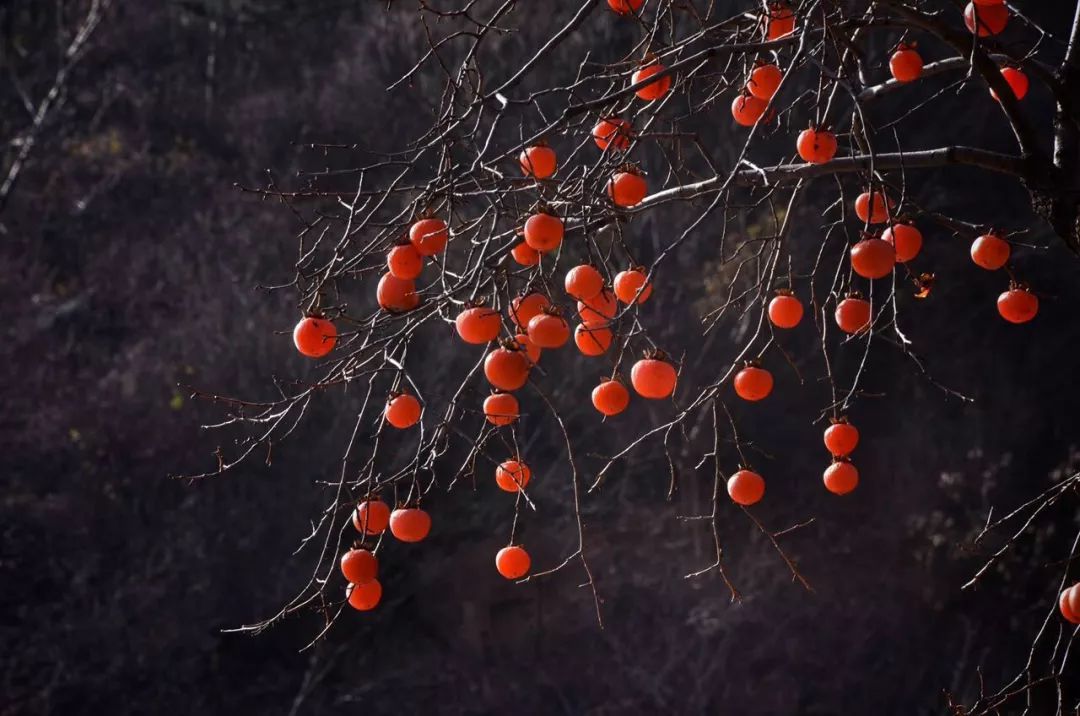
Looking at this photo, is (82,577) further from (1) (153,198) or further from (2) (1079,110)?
(2) (1079,110)

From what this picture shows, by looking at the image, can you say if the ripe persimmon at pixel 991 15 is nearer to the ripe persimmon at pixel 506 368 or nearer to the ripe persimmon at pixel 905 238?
the ripe persimmon at pixel 905 238

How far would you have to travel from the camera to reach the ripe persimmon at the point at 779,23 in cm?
222

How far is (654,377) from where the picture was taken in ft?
6.42

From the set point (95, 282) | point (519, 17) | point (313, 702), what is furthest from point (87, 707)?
point (519, 17)

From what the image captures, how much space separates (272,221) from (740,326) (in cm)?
273

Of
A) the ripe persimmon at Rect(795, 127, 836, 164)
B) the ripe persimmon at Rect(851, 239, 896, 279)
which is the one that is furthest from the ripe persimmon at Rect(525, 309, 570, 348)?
the ripe persimmon at Rect(795, 127, 836, 164)

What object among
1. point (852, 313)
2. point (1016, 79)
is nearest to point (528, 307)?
point (852, 313)

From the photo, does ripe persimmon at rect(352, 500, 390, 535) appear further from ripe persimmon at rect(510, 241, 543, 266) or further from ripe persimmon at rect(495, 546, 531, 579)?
ripe persimmon at rect(510, 241, 543, 266)

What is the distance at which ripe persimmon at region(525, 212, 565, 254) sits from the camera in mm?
1698

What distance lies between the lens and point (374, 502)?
2.10m

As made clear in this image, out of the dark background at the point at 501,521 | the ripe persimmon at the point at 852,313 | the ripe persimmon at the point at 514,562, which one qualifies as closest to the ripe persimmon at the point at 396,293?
the ripe persimmon at the point at 514,562

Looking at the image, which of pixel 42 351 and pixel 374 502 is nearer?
pixel 374 502

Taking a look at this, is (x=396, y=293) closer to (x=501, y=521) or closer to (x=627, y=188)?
(x=627, y=188)

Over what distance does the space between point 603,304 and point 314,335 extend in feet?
1.75
